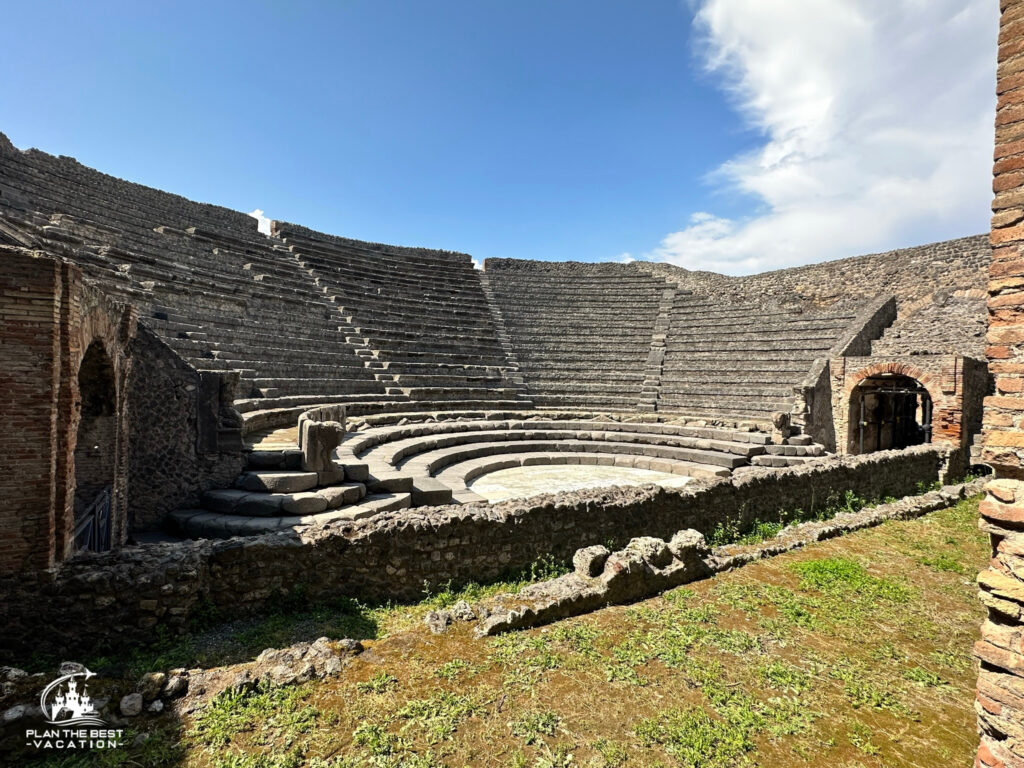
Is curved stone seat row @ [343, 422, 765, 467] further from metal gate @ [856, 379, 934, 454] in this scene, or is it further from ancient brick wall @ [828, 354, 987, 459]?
metal gate @ [856, 379, 934, 454]

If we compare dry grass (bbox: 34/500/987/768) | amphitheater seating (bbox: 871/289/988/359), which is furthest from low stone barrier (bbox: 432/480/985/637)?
amphitheater seating (bbox: 871/289/988/359)

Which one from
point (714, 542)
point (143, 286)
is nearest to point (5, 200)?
point (143, 286)

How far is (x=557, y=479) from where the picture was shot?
1112 cm

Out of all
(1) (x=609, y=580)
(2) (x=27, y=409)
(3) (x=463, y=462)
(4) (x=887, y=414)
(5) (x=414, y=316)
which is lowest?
(1) (x=609, y=580)

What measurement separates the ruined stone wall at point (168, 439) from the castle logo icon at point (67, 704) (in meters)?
3.94

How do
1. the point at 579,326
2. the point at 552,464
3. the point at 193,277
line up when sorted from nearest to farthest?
the point at 552,464 → the point at 193,277 → the point at 579,326

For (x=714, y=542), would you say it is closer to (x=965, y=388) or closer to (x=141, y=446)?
(x=141, y=446)

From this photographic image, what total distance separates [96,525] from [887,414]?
21060 millimetres

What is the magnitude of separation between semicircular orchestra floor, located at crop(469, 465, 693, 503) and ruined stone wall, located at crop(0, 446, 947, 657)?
1.95 metres

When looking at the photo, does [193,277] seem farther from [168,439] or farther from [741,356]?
[741,356]

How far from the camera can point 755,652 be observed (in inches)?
166

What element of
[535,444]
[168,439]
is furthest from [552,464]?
[168,439]

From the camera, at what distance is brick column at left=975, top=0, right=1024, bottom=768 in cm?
259

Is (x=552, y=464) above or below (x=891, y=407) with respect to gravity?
below
